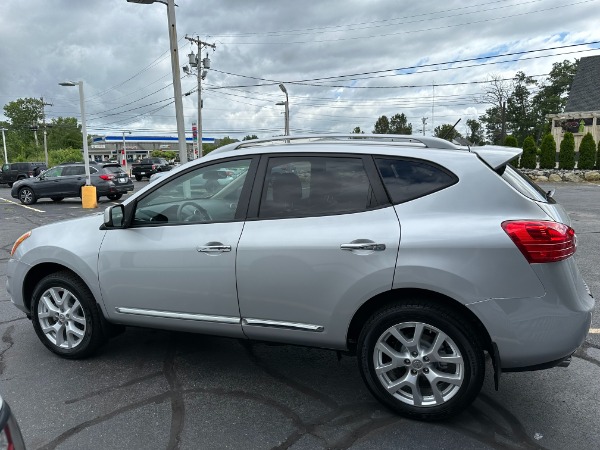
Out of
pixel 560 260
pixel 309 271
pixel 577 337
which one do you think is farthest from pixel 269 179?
pixel 577 337

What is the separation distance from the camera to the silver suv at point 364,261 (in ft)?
8.29

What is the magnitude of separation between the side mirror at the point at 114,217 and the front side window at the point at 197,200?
10cm

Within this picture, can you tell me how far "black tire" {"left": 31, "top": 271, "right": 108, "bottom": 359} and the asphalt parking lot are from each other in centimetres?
14

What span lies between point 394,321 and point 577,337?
102 cm

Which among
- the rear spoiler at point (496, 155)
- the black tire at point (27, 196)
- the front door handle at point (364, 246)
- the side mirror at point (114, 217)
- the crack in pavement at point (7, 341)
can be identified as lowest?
the crack in pavement at point (7, 341)

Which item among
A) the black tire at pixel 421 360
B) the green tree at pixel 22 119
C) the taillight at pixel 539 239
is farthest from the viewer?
the green tree at pixel 22 119

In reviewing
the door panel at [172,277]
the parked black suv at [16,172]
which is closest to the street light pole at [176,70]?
the door panel at [172,277]

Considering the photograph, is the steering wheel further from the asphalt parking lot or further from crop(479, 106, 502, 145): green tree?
crop(479, 106, 502, 145): green tree

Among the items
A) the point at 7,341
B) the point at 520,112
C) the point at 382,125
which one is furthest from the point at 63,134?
the point at 7,341

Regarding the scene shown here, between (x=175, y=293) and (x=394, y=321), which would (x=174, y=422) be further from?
(x=394, y=321)

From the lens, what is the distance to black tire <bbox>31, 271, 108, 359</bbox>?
11.7ft

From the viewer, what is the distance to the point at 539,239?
2.47m

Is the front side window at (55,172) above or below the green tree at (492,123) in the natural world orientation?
below

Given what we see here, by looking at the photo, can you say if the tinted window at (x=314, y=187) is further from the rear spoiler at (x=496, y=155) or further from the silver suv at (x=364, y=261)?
the rear spoiler at (x=496, y=155)
